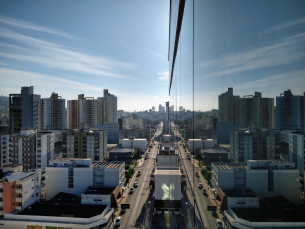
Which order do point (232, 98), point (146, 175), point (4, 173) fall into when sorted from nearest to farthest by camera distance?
point (232, 98) < point (4, 173) < point (146, 175)

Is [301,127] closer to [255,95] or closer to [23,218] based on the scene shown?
[255,95]

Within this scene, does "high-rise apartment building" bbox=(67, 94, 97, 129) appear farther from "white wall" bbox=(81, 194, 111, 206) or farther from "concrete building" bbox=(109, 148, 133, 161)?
"white wall" bbox=(81, 194, 111, 206)

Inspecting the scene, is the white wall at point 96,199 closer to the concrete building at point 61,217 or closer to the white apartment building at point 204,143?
the concrete building at point 61,217

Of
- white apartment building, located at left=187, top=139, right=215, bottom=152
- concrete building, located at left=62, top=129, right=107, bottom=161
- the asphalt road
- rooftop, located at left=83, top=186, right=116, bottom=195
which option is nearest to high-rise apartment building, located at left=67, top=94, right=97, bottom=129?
concrete building, located at left=62, top=129, right=107, bottom=161

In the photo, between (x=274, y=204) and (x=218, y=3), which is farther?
(x=218, y=3)

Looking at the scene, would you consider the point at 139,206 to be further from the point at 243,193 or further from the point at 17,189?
the point at 243,193

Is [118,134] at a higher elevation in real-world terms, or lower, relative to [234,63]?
lower

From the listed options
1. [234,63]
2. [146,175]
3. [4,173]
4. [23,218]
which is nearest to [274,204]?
[234,63]

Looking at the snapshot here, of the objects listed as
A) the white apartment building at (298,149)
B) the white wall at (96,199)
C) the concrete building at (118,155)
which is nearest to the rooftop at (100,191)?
the white wall at (96,199)
